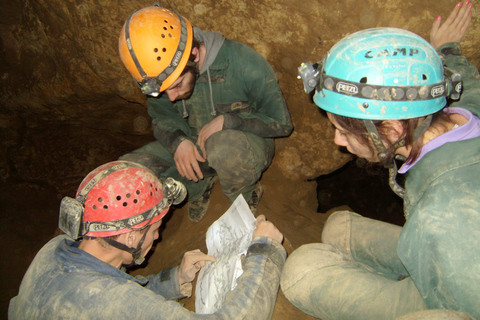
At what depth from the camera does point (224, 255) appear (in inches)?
83.2

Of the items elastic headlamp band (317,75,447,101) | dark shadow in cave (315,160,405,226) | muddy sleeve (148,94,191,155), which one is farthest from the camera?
dark shadow in cave (315,160,405,226)

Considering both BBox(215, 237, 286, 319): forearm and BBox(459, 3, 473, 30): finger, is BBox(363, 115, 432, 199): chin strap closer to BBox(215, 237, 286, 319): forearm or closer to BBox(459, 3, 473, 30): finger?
BBox(215, 237, 286, 319): forearm

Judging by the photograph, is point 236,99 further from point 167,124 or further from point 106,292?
point 106,292

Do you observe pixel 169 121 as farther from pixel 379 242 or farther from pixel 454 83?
pixel 454 83

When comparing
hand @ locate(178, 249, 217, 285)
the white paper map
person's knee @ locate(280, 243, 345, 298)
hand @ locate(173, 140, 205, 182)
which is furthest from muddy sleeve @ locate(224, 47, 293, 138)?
person's knee @ locate(280, 243, 345, 298)

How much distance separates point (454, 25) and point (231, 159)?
6.23 ft

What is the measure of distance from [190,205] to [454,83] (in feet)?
8.72

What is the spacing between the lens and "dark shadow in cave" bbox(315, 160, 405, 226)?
4.83 meters

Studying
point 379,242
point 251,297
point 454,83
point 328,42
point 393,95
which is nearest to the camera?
point 393,95

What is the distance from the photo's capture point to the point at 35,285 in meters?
1.62

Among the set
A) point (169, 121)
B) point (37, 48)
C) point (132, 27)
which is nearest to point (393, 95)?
point (132, 27)

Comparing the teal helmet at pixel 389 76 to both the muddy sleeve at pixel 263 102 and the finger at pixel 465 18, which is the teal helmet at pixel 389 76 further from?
the muddy sleeve at pixel 263 102

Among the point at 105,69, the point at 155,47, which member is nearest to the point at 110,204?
the point at 155,47

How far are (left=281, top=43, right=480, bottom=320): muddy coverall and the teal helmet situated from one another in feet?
0.67
